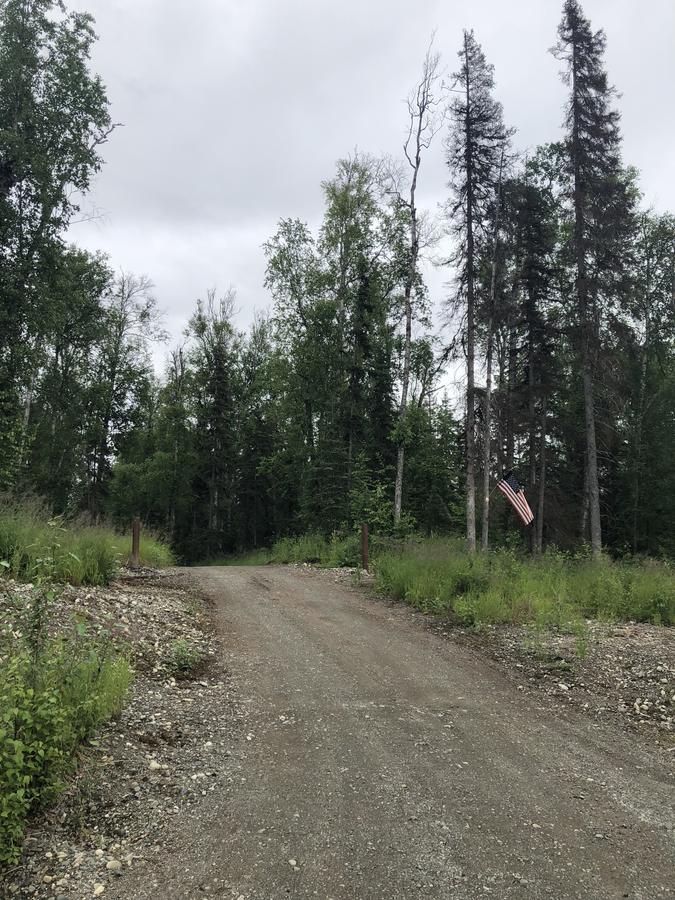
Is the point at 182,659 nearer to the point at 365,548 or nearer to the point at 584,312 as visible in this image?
the point at 365,548

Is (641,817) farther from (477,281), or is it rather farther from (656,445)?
(656,445)

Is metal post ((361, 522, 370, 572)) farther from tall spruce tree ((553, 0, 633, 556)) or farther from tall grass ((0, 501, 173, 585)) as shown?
tall spruce tree ((553, 0, 633, 556))

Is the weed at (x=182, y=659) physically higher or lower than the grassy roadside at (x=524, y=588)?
lower

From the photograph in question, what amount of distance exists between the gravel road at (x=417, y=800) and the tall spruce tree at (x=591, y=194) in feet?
50.6

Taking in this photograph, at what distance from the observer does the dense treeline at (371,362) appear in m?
16.9

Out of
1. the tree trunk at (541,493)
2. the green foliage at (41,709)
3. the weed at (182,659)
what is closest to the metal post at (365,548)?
the weed at (182,659)

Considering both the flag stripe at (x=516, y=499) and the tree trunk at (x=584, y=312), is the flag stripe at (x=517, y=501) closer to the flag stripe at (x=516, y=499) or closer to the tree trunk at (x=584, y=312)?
the flag stripe at (x=516, y=499)

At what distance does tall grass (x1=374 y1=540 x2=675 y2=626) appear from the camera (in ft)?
25.8

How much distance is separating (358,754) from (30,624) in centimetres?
249

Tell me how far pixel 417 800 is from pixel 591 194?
2080 centimetres

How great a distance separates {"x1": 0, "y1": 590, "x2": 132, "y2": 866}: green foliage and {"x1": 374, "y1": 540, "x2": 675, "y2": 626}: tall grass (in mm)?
5314

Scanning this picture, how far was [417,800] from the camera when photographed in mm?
3225

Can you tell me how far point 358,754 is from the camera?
3.80 m

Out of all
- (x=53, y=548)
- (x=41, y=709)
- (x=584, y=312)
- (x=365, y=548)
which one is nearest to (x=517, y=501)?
(x=365, y=548)
